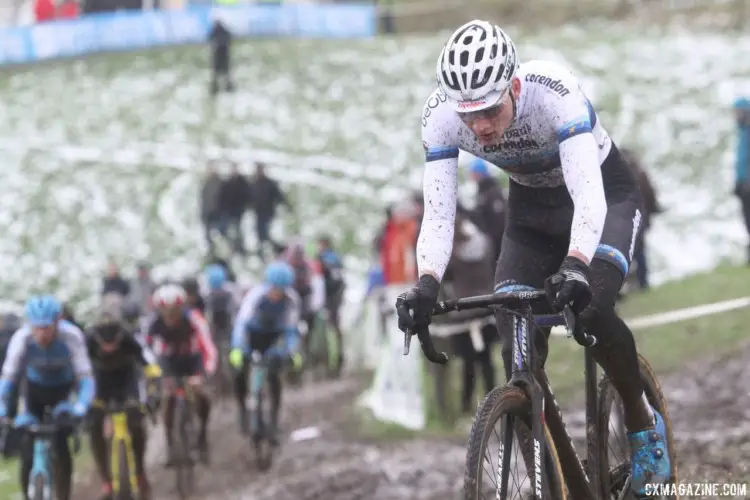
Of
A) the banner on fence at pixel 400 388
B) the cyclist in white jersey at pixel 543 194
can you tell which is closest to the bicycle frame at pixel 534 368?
the cyclist in white jersey at pixel 543 194

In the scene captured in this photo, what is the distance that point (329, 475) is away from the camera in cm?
1080

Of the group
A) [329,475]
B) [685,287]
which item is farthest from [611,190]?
[685,287]

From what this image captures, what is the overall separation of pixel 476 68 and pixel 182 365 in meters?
8.68

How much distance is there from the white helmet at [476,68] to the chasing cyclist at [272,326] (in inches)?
337


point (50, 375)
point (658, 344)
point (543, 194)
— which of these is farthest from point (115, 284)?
point (543, 194)

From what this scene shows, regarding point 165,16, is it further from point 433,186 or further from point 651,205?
point 433,186

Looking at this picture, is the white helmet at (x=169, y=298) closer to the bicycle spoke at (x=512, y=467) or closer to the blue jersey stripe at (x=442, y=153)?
the blue jersey stripe at (x=442, y=153)

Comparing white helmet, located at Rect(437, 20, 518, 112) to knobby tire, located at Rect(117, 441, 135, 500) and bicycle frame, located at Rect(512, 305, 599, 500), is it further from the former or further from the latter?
knobby tire, located at Rect(117, 441, 135, 500)

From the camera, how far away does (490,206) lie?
14000 mm

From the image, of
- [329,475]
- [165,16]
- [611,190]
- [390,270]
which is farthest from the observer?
[165,16]

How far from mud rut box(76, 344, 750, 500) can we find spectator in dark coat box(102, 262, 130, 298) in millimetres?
4177

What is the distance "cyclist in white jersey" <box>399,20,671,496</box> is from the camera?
5383 mm

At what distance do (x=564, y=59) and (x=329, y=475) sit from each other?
2735cm

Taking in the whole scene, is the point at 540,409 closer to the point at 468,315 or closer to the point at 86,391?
the point at 86,391
